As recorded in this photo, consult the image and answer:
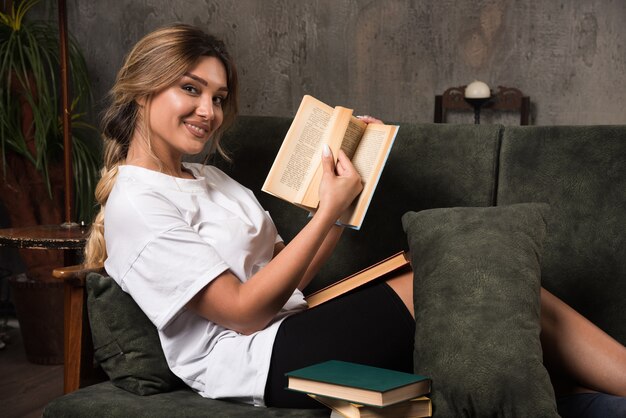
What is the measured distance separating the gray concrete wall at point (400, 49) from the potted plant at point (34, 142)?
65 centimetres

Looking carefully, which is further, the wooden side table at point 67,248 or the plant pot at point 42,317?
the plant pot at point 42,317

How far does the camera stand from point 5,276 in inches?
141

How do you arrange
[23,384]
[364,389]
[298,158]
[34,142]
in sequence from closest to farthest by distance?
1. [364,389]
2. [298,158]
3. [23,384]
4. [34,142]

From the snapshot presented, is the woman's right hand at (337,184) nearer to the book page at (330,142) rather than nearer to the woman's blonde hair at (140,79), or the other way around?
the book page at (330,142)

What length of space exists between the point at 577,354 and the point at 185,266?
0.78 metres

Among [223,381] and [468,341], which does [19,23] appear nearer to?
[223,381]

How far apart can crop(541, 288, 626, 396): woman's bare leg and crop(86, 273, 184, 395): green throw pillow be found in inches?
31.3

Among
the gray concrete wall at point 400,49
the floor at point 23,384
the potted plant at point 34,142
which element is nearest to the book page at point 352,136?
the floor at point 23,384

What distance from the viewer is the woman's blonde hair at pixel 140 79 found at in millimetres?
1652

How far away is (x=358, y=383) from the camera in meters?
1.27

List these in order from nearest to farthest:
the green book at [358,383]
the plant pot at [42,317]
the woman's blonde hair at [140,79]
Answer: the green book at [358,383] < the woman's blonde hair at [140,79] < the plant pot at [42,317]

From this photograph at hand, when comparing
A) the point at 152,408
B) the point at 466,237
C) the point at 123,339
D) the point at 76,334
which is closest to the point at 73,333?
the point at 76,334

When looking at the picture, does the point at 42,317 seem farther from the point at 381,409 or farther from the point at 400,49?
the point at 400,49

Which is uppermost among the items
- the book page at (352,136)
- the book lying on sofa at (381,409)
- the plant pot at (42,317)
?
the book page at (352,136)
